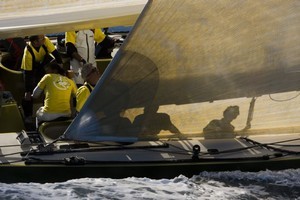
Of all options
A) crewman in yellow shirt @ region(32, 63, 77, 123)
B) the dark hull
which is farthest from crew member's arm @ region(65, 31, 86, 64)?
the dark hull

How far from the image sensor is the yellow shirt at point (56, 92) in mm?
10938

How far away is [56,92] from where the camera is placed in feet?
35.8

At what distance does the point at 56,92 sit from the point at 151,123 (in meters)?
1.42

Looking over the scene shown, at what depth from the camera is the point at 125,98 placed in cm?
998

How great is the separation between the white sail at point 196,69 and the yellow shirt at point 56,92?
1066mm

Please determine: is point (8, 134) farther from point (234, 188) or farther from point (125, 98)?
point (234, 188)

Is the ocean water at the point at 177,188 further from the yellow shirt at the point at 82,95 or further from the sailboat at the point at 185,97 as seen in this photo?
the yellow shirt at the point at 82,95

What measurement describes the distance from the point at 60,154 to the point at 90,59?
3257 millimetres

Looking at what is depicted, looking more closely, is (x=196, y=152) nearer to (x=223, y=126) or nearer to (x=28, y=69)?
(x=223, y=126)

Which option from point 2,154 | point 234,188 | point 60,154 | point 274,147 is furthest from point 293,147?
point 2,154

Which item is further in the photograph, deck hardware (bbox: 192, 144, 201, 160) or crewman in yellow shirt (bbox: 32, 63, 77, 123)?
crewman in yellow shirt (bbox: 32, 63, 77, 123)

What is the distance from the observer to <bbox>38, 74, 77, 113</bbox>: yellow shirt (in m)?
10.9

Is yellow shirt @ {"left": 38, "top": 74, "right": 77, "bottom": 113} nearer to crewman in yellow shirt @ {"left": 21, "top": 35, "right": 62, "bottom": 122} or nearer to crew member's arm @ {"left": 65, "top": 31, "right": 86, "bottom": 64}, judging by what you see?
crewman in yellow shirt @ {"left": 21, "top": 35, "right": 62, "bottom": 122}

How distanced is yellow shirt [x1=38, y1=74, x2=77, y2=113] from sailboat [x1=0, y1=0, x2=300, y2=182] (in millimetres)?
824
